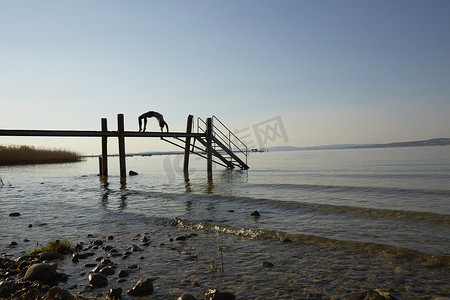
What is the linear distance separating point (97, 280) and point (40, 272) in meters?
0.90

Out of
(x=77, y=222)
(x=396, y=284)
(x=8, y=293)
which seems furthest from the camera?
(x=77, y=222)

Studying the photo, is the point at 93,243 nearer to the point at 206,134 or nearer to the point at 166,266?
the point at 166,266

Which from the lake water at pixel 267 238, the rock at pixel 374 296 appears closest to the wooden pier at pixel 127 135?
the lake water at pixel 267 238

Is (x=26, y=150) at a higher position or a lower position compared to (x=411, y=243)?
higher

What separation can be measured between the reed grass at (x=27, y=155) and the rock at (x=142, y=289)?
38153mm

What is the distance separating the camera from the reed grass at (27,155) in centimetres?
3375

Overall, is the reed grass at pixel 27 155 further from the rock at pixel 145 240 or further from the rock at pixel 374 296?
the rock at pixel 374 296

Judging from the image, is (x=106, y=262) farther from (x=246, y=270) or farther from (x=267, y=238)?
(x=267, y=238)

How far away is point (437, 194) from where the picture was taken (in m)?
12.4

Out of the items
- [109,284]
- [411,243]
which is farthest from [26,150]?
[411,243]

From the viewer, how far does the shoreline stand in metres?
3.82

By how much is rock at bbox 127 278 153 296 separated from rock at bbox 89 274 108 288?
1.72ft

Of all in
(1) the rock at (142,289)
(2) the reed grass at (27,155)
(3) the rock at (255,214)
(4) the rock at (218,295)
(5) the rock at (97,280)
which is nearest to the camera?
(4) the rock at (218,295)

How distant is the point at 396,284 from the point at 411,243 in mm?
2343
